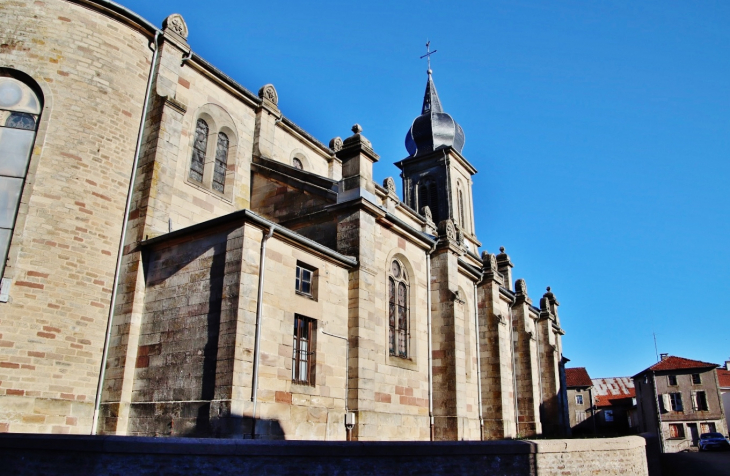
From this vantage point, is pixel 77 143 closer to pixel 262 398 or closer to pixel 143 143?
pixel 143 143

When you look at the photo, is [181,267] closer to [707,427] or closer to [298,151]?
[298,151]

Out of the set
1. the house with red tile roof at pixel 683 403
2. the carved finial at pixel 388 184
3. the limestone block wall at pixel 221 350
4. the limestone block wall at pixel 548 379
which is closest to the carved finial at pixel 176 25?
the limestone block wall at pixel 221 350

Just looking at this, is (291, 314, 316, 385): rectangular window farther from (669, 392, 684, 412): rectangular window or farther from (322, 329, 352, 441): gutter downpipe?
(669, 392, 684, 412): rectangular window

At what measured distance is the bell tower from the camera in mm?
40188

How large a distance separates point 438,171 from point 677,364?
2930 cm

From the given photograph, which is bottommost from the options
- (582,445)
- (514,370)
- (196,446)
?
(196,446)

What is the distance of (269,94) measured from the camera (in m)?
20.7

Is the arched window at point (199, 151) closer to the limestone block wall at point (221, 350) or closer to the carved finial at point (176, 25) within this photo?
the carved finial at point (176, 25)

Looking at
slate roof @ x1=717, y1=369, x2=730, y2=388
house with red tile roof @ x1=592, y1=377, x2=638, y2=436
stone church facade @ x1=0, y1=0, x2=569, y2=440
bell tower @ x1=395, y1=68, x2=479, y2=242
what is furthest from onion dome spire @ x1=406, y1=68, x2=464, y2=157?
slate roof @ x1=717, y1=369, x2=730, y2=388

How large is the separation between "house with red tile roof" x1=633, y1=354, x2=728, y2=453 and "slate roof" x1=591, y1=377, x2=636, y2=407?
1558 cm

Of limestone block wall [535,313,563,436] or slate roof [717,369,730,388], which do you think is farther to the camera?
slate roof [717,369,730,388]

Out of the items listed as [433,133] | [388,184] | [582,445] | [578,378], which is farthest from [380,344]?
[578,378]

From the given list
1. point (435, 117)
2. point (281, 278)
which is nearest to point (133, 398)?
point (281, 278)

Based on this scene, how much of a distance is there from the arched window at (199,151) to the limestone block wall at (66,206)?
1.96 metres
